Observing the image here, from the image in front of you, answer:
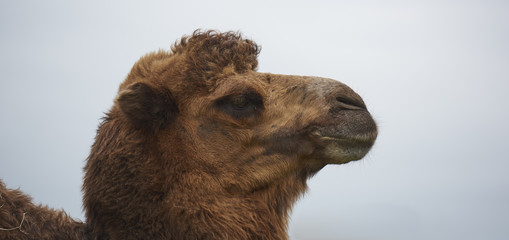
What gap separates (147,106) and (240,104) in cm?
88

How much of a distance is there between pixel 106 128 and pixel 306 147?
6.31 feet

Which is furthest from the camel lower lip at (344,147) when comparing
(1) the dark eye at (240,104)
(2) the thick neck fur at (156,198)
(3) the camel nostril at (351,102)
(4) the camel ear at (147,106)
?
(4) the camel ear at (147,106)

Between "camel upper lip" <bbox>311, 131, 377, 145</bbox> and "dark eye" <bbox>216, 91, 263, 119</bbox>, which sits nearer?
"camel upper lip" <bbox>311, 131, 377, 145</bbox>

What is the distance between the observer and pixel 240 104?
5.56m

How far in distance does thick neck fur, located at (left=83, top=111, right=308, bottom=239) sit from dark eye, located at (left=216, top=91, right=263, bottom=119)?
58 centimetres

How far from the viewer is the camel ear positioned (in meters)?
5.32

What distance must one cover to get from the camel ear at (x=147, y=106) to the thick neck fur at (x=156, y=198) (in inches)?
5.4

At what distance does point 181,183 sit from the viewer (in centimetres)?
521

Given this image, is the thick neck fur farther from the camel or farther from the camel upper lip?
the camel upper lip

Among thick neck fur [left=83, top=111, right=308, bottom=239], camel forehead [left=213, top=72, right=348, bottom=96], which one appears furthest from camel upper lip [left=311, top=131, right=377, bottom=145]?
A: thick neck fur [left=83, top=111, right=308, bottom=239]

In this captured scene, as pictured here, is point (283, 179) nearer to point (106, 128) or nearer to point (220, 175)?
point (220, 175)

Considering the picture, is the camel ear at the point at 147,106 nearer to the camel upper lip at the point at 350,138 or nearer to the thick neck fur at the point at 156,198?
the thick neck fur at the point at 156,198

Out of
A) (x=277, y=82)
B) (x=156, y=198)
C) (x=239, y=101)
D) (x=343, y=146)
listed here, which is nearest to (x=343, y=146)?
(x=343, y=146)

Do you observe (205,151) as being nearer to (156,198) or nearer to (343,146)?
(156,198)
